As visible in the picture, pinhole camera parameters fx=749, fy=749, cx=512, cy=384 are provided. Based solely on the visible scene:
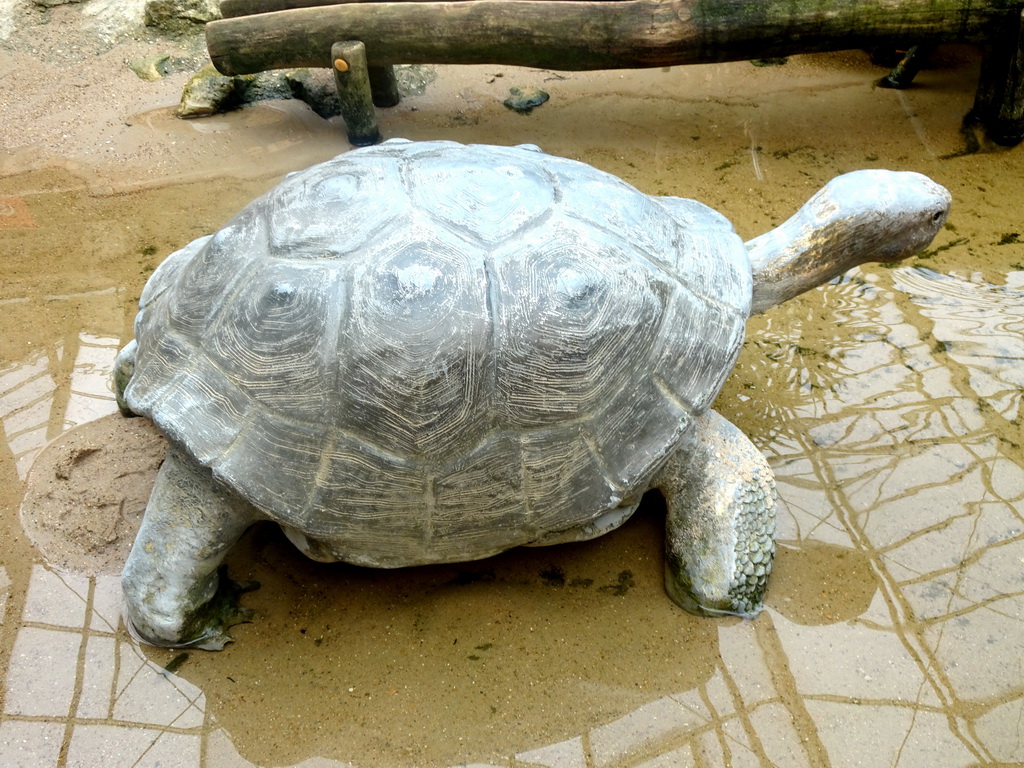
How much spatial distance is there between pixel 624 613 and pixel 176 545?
1503 mm

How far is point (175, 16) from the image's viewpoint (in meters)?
6.28

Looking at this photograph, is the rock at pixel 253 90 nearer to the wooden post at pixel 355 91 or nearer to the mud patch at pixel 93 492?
the wooden post at pixel 355 91

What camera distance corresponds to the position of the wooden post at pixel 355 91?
4.68 meters

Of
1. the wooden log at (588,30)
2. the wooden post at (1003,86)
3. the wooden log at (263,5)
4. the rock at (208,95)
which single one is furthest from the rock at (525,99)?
the wooden post at (1003,86)

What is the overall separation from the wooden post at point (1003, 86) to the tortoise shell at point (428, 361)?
3500 millimetres

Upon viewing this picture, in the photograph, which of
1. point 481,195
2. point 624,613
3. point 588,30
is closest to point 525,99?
point 588,30

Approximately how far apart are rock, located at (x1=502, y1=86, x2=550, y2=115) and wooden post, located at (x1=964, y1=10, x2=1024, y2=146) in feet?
9.23

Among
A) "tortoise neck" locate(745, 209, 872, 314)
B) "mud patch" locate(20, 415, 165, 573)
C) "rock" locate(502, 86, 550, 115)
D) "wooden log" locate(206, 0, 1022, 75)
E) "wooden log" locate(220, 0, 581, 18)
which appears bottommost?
"mud patch" locate(20, 415, 165, 573)

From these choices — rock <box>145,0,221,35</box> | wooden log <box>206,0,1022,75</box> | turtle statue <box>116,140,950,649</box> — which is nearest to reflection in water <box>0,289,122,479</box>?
turtle statue <box>116,140,950,649</box>

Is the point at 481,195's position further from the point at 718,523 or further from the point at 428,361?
the point at 718,523

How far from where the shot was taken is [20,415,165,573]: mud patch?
2.75 m

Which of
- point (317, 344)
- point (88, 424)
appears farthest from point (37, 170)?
point (317, 344)

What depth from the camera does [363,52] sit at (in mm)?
4711

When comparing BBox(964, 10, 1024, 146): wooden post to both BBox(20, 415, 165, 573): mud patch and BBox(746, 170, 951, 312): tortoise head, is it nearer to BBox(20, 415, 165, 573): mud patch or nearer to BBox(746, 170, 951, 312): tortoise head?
BBox(746, 170, 951, 312): tortoise head
